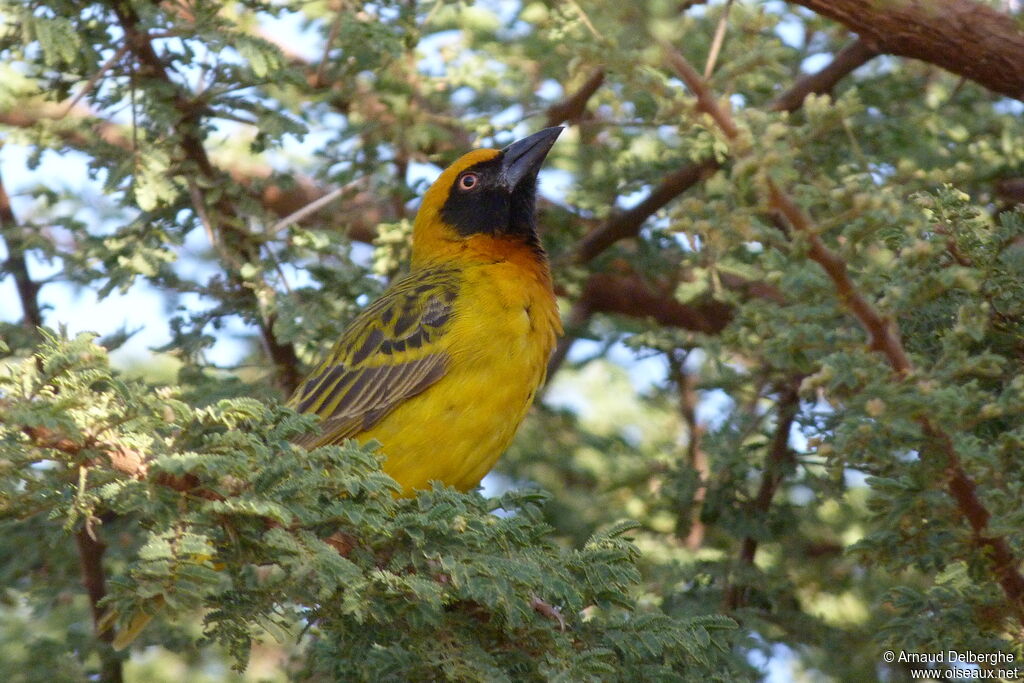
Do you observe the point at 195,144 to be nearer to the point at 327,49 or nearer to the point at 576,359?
the point at 327,49

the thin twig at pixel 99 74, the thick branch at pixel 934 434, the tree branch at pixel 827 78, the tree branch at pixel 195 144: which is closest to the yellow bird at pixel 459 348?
the tree branch at pixel 195 144

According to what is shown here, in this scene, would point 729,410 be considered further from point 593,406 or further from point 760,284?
point 593,406

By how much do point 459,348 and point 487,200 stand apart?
106cm

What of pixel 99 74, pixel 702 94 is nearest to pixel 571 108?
pixel 99 74

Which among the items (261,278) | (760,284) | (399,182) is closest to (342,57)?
(399,182)

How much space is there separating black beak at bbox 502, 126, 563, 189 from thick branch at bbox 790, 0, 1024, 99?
1.48 m

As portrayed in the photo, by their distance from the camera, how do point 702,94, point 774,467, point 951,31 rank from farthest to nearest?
point 774,467 < point 951,31 < point 702,94

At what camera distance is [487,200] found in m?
5.06

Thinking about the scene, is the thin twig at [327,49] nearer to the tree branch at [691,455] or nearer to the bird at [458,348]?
the bird at [458,348]

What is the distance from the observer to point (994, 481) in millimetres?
2924

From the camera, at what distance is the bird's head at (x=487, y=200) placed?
500 cm

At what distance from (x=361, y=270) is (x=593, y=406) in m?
2.50

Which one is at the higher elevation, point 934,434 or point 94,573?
point 934,434

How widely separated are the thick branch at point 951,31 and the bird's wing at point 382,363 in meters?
1.73
